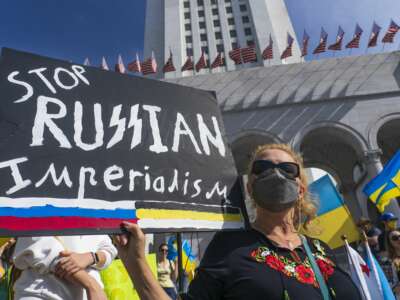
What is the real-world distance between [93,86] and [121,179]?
0.71 metres

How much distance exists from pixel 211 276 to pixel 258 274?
0.71 ft

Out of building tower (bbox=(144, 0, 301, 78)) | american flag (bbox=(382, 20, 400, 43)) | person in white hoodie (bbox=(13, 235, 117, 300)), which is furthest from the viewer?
building tower (bbox=(144, 0, 301, 78))

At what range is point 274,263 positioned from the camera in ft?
5.07

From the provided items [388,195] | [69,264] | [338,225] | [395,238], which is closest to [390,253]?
[395,238]

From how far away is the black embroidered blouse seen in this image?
144cm

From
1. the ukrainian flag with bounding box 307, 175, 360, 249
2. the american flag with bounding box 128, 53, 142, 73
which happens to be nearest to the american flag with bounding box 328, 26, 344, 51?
the american flag with bounding box 128, 53, 142, 73

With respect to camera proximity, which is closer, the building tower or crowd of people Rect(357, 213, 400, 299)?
crowd of people Rect(357, 213, 400, 299)

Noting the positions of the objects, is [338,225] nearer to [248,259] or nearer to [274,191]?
[274,191]

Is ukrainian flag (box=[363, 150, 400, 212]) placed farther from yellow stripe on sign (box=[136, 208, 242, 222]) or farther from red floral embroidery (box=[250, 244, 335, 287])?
red floral embroidery (box=[250, 244, 335, 287])

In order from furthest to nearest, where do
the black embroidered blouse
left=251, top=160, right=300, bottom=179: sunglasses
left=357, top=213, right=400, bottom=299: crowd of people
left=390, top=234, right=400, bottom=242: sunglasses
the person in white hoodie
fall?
left=390, top=234, right=400, bottom=242: sunglasses → left=357, top=213, right=400, bottom=299: crowd of people → the person in white hoodie → left=251, top=160, right=300, bottom=179: sunglasses → the black embroidered blouse

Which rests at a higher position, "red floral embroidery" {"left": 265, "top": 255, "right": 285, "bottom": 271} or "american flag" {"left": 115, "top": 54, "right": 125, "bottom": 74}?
"american flag" {"left": 115, "top": 54, "right": 125, "bottom": 74}

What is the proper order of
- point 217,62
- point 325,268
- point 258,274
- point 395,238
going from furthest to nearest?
point 217,62
point 395,238
point 325,268
point 258,274

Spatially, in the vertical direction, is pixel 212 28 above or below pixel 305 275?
above

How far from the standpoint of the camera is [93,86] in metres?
2.25
